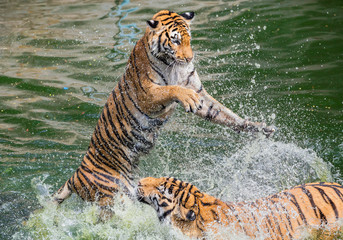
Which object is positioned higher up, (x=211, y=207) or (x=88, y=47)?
(x=211, y=207)

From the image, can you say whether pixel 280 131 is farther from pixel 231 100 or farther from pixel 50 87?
pixel 50 87

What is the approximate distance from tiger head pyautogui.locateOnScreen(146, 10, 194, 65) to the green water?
81 cm

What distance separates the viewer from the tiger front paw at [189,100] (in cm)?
316

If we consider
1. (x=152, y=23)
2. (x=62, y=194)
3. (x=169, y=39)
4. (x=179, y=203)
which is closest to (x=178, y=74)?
(x=169, y=39)

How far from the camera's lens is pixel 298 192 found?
121 inches

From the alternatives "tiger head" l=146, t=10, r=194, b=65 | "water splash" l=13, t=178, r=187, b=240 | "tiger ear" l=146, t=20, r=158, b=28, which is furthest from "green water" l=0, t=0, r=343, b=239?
"tiger ear" l=146, t=20, r=158, b=28

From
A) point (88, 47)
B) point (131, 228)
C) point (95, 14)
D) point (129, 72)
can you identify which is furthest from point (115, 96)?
point (95, 14)

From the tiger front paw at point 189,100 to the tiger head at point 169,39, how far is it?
0.28 meters

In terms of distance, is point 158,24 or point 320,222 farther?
point 158,24

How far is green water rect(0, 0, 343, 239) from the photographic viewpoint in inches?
157

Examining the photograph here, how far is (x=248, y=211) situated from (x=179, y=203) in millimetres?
406

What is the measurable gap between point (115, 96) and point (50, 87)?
273 cm

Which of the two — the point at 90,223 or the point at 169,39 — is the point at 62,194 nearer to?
the point at 90,223

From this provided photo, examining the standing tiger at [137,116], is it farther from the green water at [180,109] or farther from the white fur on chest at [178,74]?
the green water at [180,109]
